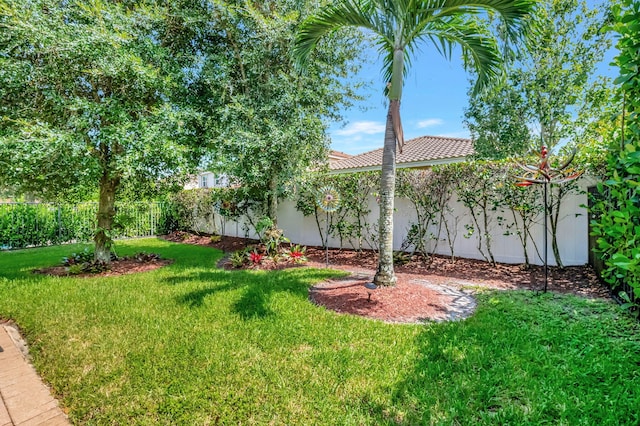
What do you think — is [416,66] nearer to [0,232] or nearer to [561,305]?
[561,305]

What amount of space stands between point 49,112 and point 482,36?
30.4 feet

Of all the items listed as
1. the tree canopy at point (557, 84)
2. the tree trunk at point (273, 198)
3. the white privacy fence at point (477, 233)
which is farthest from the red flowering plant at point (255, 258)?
the tree canopy at point (557, 84)

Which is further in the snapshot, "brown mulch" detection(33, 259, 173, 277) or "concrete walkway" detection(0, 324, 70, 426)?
"brown mulch" detection(33, 259, 173, 277)

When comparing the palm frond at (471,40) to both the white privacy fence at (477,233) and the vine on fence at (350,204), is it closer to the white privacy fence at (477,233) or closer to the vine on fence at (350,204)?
the white privacy fence at (477,233)

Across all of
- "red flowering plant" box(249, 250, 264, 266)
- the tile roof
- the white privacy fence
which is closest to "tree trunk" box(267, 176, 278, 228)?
"red flowering plant" box(249, 250, 264, 266)

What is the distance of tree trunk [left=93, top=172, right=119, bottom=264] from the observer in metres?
7.92

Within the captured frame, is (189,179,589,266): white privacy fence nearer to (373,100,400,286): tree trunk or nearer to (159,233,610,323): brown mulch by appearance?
(159,233,610,323): brown mulch

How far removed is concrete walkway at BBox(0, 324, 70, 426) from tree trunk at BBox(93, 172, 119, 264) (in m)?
4.38

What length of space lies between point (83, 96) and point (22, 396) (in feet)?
22.0

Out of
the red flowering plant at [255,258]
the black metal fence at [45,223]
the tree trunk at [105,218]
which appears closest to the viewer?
the tree trunk at [105,218]

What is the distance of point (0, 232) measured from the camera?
35.6 feet

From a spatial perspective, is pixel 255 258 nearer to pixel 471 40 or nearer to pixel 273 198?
pixel 273 198

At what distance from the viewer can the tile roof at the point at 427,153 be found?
12392 millimetres

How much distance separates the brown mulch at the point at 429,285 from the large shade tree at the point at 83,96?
420cm
